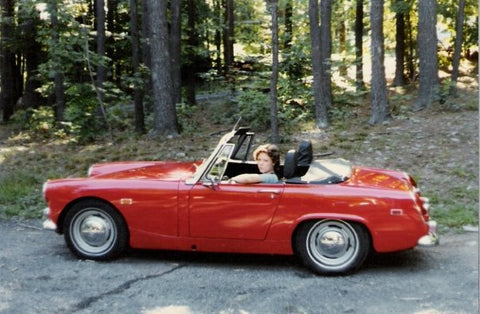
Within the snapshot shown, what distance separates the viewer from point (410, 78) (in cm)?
2309

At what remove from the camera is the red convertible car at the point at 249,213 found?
5.41 meters

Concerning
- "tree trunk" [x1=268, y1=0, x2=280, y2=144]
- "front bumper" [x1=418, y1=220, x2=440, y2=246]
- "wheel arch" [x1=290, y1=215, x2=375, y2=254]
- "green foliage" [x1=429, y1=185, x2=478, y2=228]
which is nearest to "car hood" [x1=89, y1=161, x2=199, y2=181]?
"wheel arch" [x1=290, y1=215, x2=375, y2=254]

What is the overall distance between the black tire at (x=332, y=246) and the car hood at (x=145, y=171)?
1474 mm

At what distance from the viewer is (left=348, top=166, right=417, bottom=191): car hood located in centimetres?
567

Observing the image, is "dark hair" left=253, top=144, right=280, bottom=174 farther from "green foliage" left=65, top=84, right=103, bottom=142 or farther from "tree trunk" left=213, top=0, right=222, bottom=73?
"tree trunk" left=213, top=0, right=222, bottom=73

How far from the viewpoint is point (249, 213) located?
221 inches

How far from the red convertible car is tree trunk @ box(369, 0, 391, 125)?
781cm

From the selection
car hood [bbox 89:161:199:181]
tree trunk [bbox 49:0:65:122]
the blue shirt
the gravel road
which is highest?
tree trunk [bbox 49:0:65:122]

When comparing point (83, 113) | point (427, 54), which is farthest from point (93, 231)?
point (427, 54)

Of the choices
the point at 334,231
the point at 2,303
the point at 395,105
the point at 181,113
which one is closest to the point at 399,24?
the point at 395,105

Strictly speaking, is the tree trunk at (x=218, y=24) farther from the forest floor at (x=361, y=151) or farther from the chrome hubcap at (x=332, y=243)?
the chrome hubcap at (x=332, y=243)

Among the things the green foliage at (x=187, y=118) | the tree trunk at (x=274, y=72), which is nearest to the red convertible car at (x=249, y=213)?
the tree trunk at (x=274, y=72)

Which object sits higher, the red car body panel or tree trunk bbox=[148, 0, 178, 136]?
tree trunk bbox=[148, 0, 178, 136]

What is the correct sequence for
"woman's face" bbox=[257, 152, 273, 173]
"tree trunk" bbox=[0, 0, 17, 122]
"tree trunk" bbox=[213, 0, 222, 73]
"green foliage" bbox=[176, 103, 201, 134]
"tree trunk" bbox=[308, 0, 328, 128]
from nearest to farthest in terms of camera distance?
"woman's face" bbox=[257, 152, 273, 173] → "tree trunk" bbox=[308, 0, 328, 128] → "green foliage" bbox=[176, 103, 201, 134] → "tree trunk" bbox=[0, 0, 17, 122] → "tree trunk" bbox=[213, 0, 222, 73]
